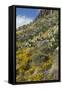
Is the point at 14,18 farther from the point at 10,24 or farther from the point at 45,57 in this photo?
the point at 45,57

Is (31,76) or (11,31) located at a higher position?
(11,31)

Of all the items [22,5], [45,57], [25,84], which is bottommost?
[25,84]

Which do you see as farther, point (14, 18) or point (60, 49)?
point (60, 49)

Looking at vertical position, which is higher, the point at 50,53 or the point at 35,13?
the point at 35,13

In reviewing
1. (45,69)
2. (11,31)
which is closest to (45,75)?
(45,69)

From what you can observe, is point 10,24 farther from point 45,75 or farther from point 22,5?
point 45,75

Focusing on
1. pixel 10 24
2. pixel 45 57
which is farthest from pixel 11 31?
pixel 45 57
